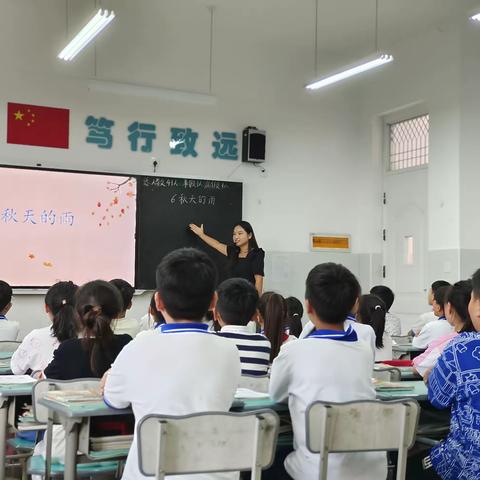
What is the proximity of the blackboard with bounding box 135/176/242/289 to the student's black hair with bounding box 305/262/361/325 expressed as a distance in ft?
16.0

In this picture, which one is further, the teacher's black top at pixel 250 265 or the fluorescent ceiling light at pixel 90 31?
the teacher's black top at pixel 250 265

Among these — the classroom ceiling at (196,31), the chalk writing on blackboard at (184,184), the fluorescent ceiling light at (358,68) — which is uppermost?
the classroom ceiling at (196,31)

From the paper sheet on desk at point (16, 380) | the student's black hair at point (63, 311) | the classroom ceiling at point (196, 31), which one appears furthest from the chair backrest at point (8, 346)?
the classroom ceiling at point (196, 31)

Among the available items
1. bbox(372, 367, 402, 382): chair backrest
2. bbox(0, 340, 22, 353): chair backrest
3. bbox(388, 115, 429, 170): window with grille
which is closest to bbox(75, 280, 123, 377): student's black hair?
bbox(372, 367, 402, 382): chair backrest

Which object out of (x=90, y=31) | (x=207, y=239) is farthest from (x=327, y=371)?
(x=207, y=239)

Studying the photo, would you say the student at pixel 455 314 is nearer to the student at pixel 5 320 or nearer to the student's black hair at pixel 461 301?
the student's black hair at pixel 461 301

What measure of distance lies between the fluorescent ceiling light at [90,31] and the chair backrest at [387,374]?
3.30m

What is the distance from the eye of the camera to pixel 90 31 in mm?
5605

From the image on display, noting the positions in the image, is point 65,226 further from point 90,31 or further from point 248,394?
point 248,394

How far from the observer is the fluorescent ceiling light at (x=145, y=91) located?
21.4 feet

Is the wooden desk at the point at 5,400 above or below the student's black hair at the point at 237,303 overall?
below

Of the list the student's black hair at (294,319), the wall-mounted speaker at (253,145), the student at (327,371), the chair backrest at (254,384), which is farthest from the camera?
the wall-mounted speaker at (253,145)

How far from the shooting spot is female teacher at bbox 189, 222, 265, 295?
7.18 metres

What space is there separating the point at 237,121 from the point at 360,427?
19.2 ft
